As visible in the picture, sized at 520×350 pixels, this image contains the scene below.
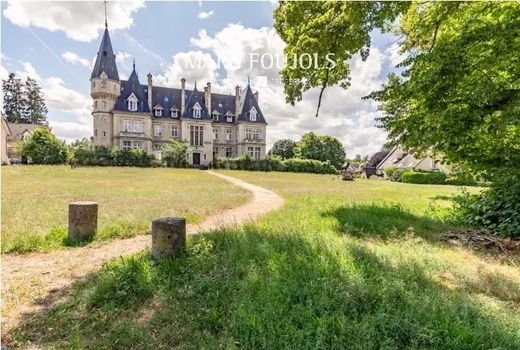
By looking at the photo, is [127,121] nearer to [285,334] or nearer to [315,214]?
[315,214]

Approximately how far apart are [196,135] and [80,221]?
49409 mm

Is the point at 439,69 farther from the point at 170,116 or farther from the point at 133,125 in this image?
the point at 170,116

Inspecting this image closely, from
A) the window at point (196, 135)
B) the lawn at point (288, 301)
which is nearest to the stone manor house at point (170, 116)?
the window at point (196, 135)

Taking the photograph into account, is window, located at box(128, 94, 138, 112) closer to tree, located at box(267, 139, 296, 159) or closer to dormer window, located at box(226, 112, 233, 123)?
dormer window, located at box(226, 112, 233, 123)

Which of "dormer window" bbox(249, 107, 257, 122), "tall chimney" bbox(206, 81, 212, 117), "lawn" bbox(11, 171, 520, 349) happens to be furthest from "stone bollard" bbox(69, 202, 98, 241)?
"dormer window" bbox(249, 107, 257, 122)

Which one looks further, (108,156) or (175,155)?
(175,155)

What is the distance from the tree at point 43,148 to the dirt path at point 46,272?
41.5 m

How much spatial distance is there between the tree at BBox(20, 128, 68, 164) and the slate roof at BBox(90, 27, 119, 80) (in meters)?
12.9

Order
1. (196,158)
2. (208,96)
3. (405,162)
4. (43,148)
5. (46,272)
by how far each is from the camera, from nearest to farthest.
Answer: (46,272), (43,148), (196,158), (405,162), (208,96)

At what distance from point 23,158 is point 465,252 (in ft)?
166

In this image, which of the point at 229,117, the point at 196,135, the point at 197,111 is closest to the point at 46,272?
the point at 196,135

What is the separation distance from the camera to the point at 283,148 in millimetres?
70812

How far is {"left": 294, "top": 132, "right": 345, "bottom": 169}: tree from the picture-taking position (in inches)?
2650

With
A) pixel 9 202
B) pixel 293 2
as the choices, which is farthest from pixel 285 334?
pixel 9 202
